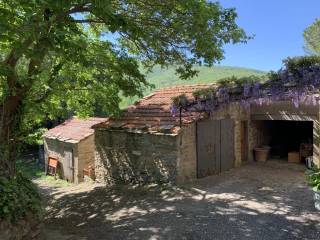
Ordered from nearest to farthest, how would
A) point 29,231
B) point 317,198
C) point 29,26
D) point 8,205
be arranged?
1. point 29,26
2. point 8,205
3. point 29,231
4. point 317,198

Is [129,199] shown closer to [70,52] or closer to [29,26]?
[70,52]

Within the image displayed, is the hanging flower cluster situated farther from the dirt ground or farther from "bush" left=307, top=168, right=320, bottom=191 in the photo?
the dirt ground

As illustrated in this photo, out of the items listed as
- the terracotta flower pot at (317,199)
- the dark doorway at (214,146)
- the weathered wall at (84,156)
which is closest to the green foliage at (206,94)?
the dark doorway at (214,146)

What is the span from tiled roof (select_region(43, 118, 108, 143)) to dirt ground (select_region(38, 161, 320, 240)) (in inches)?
170

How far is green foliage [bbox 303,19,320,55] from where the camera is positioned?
29.4 metres

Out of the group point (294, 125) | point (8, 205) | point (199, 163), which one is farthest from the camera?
point (294, 125)

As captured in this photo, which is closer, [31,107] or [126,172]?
[31,107]

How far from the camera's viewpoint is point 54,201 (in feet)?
50.2

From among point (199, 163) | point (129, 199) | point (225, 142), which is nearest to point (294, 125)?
point (225, 142)

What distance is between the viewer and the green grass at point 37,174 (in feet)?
65.1

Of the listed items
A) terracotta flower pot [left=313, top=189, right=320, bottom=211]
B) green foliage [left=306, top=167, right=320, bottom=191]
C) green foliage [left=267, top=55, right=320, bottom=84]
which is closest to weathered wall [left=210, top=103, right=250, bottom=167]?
green foliage [left=267, top=55, right=320, bottom=84]

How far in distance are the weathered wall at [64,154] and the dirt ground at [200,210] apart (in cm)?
386

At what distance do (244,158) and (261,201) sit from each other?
5.85 m

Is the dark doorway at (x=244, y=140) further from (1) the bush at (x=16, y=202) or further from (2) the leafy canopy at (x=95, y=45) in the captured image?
(1) the bush at (x=16, y=202)
